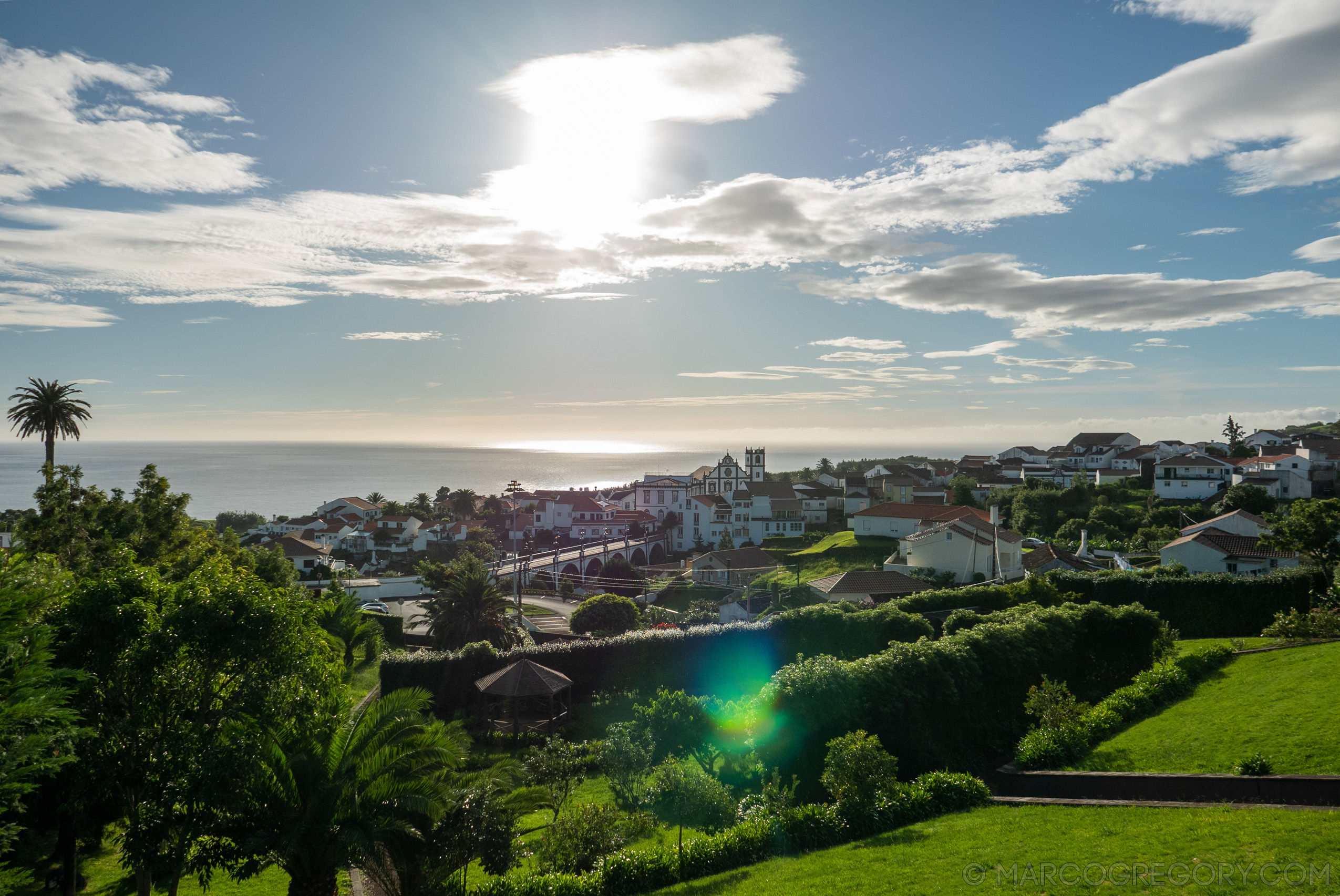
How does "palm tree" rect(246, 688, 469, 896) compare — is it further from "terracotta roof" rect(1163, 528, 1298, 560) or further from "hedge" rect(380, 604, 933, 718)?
"terracotta roof" rect(1163, 528, 1298, 560)

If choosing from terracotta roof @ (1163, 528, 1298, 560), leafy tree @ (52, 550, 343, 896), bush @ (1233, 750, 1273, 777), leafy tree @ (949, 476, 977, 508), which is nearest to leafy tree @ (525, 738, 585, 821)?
leafy tree @ (52, 550, 343, 896)

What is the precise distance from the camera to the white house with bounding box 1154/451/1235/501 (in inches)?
2815

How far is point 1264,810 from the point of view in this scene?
9703mm

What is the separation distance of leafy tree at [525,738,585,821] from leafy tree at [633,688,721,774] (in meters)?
2.16

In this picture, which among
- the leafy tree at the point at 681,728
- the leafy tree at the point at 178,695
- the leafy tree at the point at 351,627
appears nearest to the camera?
the leafy tree at the point at 178,695

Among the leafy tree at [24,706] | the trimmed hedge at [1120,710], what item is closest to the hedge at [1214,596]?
the trimmed hedge at [1120,710]

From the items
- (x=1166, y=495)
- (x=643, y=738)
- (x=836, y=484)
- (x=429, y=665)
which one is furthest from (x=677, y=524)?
(x=643, y=738)

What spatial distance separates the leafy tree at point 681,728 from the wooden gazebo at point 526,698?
778 centimetres

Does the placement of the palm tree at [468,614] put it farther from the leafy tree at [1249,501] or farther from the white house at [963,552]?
the leafy tree at [1249,501]

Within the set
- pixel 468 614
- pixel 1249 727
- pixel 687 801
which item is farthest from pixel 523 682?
pixel 1249 727

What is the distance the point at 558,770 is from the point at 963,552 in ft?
119

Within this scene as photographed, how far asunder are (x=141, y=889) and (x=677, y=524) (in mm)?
75618

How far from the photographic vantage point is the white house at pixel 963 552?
44.5 m

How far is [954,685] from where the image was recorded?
59.3ft
